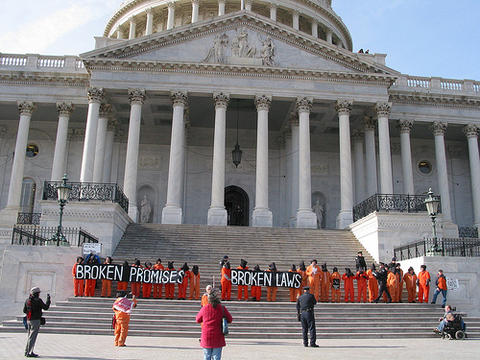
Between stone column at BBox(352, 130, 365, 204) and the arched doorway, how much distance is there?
906cm

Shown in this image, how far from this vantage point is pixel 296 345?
1362 cm

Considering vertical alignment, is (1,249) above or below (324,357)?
above

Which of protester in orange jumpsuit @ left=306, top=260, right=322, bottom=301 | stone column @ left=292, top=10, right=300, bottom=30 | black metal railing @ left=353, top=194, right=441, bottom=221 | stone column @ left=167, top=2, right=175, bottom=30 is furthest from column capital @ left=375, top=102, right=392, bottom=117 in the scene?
stone column @ left=167, top=2, right=175, bottom=30

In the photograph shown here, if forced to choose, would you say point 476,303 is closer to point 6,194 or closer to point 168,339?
point 168,339

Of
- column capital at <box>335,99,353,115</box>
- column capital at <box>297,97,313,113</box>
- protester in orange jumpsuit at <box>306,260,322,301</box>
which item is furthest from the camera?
column capital at <box>335,99,353,115</box>

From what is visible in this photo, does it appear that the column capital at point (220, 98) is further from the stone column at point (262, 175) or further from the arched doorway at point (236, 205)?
the arched doorway at point (236, 205)

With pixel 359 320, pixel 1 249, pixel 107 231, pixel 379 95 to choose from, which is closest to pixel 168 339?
pixel 359 320

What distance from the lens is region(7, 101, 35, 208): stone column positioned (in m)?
34.0

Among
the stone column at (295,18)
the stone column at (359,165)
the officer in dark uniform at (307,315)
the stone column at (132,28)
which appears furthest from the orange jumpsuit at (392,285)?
the stone column at (132,28)

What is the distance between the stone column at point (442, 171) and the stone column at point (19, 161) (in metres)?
29.2

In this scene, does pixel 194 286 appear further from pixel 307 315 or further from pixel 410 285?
pixel 410 285

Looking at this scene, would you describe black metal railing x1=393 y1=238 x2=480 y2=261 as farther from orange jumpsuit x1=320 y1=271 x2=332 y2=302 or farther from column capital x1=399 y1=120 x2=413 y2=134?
column capital x1=399 y1=120 x2=413 y2=134

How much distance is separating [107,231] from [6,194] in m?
16.9

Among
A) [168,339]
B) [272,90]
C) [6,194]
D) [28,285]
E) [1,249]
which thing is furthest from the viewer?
[6,194]
